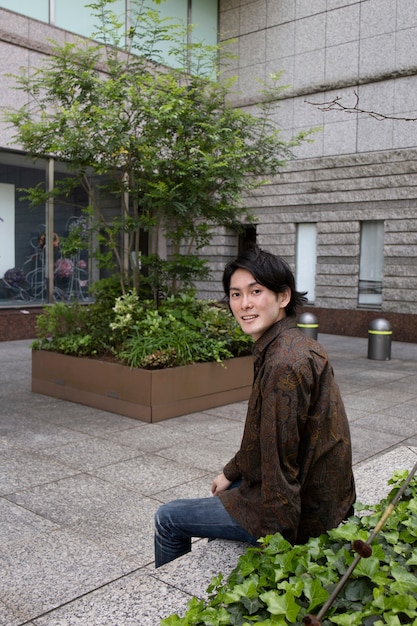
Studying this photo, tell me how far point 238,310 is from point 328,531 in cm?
90

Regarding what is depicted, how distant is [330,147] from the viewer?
53.9 feet

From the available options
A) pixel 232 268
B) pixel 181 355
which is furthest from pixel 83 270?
pixel 232 268

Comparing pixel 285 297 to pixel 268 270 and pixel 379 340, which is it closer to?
pixel 268 270

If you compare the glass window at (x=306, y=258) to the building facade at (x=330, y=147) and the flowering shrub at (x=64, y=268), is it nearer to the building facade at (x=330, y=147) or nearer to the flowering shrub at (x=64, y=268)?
the building facade at (x=330, y=147)

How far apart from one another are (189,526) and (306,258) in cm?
1528

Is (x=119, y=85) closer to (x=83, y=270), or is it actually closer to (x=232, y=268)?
(x=232, y=268)

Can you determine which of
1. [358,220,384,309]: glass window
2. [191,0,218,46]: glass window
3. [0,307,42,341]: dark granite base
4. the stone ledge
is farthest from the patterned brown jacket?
[191,0,218,46]: glass window

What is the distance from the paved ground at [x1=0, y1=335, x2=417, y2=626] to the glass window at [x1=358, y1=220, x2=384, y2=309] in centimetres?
737

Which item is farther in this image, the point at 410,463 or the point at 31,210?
the point at 31,210

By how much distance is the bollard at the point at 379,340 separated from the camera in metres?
12.2

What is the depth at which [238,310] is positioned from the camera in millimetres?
2512

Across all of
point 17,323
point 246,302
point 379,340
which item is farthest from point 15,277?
point 246,302

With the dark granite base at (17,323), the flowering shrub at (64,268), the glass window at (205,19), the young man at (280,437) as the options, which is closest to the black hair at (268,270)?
the young man at (280,437)

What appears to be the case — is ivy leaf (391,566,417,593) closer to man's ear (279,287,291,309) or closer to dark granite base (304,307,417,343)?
man's ear (279,287,291,309)
